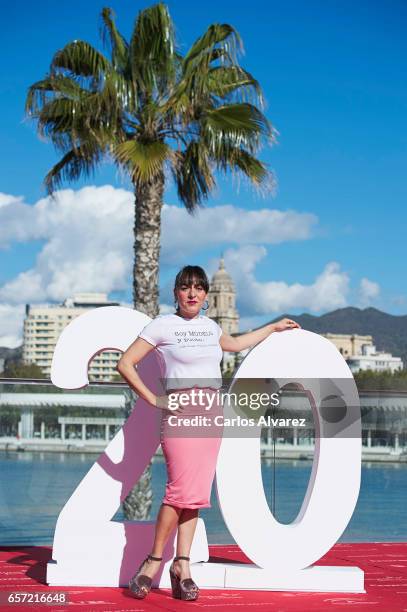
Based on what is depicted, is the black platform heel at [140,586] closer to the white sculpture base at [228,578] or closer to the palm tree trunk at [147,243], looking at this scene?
the white sculpture base at [228,578]

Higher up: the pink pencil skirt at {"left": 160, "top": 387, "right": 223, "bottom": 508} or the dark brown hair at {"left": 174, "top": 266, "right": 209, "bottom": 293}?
the dark brown hair at {"left": 174, "top": 266, "right": 209, "bottom": 293}

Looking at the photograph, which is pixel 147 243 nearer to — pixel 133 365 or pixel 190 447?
pixel 133 365

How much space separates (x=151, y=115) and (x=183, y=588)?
9518 mm

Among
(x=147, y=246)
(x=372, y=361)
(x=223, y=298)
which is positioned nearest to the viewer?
(x=147, y=246)

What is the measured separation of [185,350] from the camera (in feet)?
15.0

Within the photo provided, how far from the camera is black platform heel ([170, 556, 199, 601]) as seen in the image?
4.44 meters

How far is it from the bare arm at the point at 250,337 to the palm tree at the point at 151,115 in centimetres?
754

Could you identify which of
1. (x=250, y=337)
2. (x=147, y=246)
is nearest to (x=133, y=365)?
(x=250, y=337)

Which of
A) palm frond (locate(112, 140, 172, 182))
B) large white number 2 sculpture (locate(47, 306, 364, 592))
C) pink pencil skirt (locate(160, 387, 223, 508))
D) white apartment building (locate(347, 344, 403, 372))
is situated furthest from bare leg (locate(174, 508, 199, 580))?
white apartment building (locate(347, 344, 403, 372))

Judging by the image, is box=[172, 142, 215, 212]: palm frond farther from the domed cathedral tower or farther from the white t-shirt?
the domed cathedral tower

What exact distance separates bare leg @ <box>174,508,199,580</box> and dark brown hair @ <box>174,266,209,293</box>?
113cm

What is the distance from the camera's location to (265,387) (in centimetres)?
490

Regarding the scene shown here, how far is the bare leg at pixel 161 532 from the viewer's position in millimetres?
4512

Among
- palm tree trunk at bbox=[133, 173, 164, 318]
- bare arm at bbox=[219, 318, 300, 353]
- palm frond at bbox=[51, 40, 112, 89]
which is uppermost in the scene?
palm frond at bbox=[51, 40, 112, 89]
